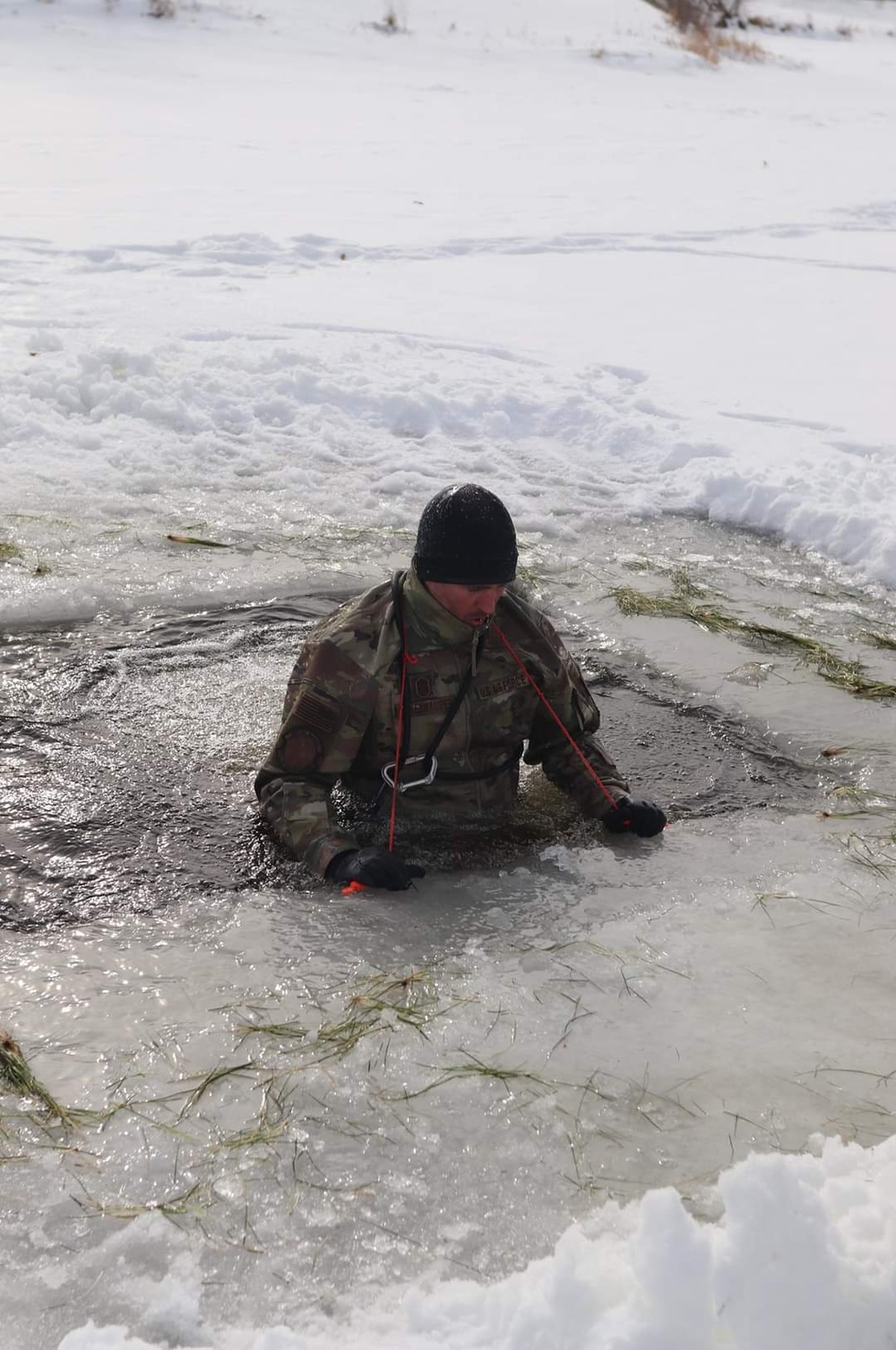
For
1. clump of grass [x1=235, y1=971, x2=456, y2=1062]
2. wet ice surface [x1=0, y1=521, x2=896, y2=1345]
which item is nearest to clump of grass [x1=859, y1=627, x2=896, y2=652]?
wet ice surface [x1=0, y1=521, x2=896, y2=1345]

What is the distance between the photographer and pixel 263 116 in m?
17.5

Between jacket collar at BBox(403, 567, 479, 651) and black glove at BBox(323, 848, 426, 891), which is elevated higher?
jacket collar at BBox(403, 567, 479, 651)

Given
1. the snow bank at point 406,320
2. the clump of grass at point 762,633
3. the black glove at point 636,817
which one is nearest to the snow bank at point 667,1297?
the black glove at point 636,817

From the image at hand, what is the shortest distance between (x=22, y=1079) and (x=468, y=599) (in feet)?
5.44

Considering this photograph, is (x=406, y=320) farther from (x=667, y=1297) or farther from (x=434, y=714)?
(x=667, y=1297)

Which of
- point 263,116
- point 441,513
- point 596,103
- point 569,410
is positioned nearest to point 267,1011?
point 441,513

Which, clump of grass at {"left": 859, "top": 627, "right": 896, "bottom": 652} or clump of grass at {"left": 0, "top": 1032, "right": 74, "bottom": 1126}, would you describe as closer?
clump of grass at {"left": 0, "top": 1032, "right": 74, "bottom": 1126}

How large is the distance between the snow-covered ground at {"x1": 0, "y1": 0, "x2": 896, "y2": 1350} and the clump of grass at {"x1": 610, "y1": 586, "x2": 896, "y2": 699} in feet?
0.38

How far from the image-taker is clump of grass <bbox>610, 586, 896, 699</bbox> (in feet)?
16.7

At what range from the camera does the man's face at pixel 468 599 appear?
11.6 feet

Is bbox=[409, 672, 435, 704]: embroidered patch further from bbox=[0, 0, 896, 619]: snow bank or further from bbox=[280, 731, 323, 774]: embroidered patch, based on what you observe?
bbox=[0, 0, 896, 619]: snow bank

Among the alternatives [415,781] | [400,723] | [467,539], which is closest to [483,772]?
[415,781]

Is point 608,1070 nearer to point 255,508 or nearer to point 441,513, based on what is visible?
point 441,513

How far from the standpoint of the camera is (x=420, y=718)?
12.5 feet
